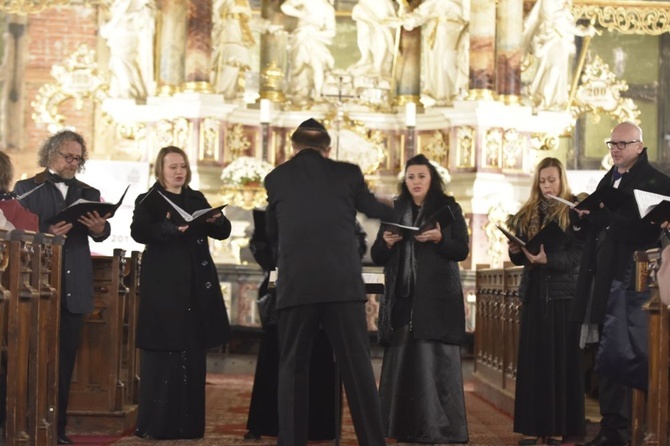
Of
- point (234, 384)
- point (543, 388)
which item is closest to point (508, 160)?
point (234, 384)

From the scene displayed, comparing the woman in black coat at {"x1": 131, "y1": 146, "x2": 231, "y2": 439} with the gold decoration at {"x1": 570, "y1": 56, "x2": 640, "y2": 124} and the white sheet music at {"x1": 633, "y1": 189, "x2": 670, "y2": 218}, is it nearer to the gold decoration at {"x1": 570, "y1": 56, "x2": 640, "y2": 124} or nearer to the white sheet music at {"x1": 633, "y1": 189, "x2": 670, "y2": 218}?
the white sheet music at {"x1": 633, "y1": 189, "x2": 670, "y2": 218}

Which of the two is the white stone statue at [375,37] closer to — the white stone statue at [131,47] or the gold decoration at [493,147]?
the gold decoration at [493,147]

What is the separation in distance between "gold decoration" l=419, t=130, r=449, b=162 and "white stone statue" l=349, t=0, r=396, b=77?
3.00 ft

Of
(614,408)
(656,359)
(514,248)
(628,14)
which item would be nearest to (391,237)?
(514,248)

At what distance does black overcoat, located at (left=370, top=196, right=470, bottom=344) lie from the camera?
6.91m

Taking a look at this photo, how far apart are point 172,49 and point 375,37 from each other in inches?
87.6

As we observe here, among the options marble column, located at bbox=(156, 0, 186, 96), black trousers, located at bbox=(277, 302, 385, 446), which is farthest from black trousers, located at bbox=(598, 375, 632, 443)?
marble column, located at bbox=(156, 0, 186, 96)

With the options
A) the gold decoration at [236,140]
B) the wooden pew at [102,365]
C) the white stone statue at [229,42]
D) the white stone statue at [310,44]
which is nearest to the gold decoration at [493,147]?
the white stone statue at [310,44]

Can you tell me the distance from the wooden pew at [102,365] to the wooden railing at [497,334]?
Answer: 2641 millimetres

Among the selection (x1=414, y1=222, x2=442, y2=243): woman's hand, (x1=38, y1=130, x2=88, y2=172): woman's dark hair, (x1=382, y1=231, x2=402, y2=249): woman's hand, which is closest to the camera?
(x1=382, y1=231, x2=402, y2=249): woman's hand

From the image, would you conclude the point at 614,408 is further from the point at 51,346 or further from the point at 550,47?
the point at 550,47

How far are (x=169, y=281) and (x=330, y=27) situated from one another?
26.1ft

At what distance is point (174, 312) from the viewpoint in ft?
23.6

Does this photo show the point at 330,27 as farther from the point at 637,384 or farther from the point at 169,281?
the point at 637,384
